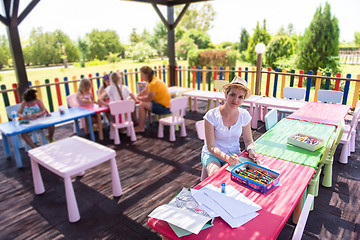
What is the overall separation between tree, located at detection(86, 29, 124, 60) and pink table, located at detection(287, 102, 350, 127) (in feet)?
75.4

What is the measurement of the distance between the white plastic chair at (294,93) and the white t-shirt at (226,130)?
2.68m

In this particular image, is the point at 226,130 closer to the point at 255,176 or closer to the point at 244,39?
the point at 255,176

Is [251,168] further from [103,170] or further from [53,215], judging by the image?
[103,170]

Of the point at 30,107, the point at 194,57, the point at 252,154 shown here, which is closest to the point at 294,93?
the point at 252,154

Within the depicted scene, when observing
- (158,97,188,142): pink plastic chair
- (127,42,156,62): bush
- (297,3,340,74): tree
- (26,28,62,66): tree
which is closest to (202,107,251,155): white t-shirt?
(158,97,188,142): pink plastic chair

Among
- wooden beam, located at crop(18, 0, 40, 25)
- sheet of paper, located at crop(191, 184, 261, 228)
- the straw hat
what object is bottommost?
sheet of paper, located at crop(191, 184, 261, 228)

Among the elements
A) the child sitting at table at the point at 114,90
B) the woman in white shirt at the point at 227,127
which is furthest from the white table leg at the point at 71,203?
the child sitting at table at the point at 114,90

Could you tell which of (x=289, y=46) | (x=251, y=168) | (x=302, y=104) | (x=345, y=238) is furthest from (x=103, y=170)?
(x=289, y=46)

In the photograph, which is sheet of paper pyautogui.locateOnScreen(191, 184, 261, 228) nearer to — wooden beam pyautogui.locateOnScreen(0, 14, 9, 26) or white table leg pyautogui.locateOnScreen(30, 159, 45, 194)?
white table leg pyautogui.locateOnScreen(30, 159, 45, 194)

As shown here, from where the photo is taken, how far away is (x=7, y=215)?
2.80 m

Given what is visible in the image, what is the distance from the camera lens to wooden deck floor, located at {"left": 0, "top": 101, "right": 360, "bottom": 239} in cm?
247

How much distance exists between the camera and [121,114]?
4809mm

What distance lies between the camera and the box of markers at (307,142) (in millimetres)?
2209

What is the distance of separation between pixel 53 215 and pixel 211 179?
2025 millimetres
